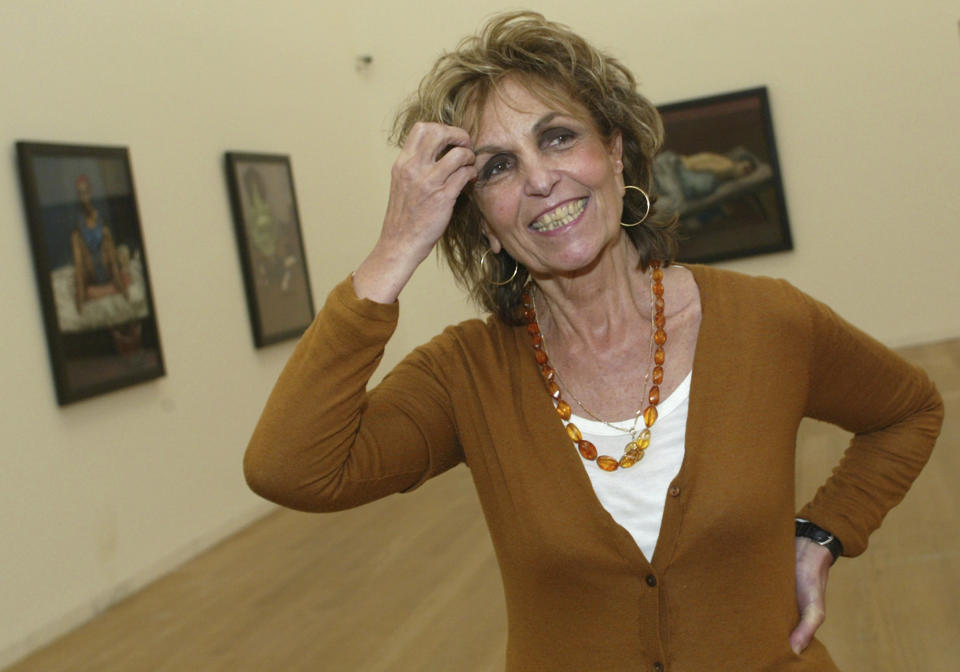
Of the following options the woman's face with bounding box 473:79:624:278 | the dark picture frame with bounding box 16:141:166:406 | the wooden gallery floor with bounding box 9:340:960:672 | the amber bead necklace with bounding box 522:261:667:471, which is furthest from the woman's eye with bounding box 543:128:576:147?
the dark picture frame with bounding box 16:141:166:406

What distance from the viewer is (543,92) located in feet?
6.99

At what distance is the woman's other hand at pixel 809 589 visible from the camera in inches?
80.2

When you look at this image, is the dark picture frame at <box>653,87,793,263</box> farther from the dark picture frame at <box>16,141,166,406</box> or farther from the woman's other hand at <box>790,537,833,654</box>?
the woman's other hand at <box>790,537,833,654</box>

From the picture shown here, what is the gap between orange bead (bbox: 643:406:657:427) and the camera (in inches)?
82.4

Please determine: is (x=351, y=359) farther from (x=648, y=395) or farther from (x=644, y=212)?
(x=644, y=212)

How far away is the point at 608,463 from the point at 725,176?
961 cm

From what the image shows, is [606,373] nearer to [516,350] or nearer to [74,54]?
[516,350]

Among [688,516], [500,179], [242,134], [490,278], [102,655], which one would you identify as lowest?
[102,655]

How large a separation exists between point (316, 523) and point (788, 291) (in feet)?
21.1

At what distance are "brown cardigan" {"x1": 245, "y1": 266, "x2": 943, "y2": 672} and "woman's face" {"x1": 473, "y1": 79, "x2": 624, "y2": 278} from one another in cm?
24

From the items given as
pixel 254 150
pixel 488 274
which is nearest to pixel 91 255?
pixel 254 150

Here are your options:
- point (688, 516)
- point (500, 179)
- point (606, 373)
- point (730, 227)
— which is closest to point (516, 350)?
point (606, 373)

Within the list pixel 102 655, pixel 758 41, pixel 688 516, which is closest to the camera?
pixel 688 516

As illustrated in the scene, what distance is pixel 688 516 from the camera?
1948mm
